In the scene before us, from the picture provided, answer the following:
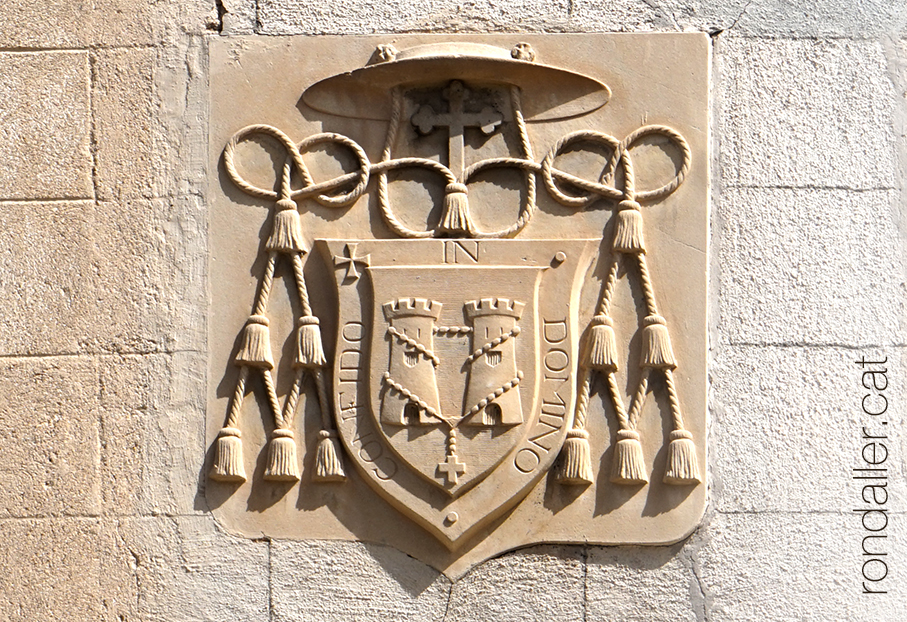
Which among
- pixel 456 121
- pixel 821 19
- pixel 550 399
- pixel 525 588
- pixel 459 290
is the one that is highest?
Answer: pixel 821 19

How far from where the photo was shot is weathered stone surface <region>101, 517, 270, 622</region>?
3.74m

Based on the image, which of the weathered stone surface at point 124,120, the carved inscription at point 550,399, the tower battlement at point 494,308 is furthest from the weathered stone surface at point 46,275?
the carved inscription at point 550,399

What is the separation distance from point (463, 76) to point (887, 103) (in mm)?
1453

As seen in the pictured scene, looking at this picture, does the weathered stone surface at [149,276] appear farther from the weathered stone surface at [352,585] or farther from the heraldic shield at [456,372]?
the weathered stone surface at [352,585]

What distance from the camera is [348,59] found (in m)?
3.99

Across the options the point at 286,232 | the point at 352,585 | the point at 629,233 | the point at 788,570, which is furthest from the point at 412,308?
the point at 788,570

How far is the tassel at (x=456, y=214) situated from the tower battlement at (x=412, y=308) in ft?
0.86

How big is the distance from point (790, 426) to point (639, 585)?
0.71 meters

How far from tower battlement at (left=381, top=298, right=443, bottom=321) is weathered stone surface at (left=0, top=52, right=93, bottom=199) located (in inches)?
44.0

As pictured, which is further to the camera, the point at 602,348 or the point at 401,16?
the point at 401,16

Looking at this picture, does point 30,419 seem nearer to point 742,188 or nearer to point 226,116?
point 226,116

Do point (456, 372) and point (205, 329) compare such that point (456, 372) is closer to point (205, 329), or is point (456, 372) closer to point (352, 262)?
point (352, 262)

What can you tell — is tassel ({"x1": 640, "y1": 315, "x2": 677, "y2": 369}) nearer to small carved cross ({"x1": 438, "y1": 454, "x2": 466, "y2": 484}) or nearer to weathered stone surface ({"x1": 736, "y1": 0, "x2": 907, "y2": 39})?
small carved cross ({"x1": 438, "y1": 454, "x2": 466, "y2": 484})

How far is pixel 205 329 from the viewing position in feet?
12.7
